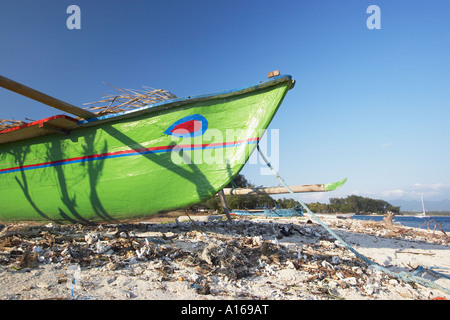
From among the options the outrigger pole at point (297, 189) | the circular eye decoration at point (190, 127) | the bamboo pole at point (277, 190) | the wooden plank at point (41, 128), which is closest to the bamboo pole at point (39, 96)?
the wooden plank at point (41, 128)

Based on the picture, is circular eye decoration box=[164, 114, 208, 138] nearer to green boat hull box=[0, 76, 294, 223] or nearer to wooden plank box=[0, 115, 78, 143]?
green boat hull box=[0, 76, 294, 223]

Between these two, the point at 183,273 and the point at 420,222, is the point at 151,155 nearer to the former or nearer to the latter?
the point at 183,273

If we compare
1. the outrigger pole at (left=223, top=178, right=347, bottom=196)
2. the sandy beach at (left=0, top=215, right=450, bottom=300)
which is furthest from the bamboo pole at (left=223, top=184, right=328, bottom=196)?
the sandy beach at (left=0, top=215, right=450, bottom=300)

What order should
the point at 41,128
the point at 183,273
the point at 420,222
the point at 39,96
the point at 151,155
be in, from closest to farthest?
the point at 183,273 → the point at 39,96 → the point at 151,155 → the point at 41,128 → the point at 420,222

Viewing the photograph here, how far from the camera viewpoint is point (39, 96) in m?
3.90

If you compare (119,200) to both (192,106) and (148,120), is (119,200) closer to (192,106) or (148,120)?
(148,120)

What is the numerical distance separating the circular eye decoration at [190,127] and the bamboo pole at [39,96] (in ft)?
6.13

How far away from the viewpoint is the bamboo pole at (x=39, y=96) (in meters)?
3.63

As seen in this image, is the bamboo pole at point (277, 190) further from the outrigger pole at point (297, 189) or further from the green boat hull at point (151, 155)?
the green boat hull at point (151, 155)

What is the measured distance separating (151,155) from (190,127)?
898 mm

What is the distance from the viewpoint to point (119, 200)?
14.6 feet

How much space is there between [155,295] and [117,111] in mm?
3668

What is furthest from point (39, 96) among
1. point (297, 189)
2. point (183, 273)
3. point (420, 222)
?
point (420, 222)
